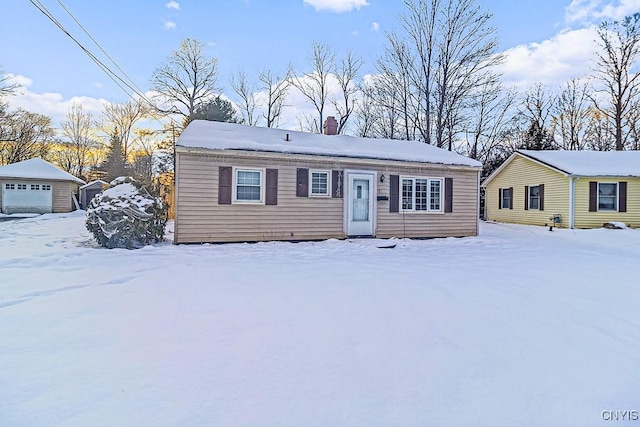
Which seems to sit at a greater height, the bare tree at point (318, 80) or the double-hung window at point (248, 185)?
the bare tree at point (318, 80)

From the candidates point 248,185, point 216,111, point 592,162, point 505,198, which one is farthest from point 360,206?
point 216,111

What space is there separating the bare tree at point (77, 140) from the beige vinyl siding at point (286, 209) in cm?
2999

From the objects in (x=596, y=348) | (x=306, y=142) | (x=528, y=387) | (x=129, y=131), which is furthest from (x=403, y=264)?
(x=129, y=131)

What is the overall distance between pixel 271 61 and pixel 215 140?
59.1 feet

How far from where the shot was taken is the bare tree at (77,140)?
31.4m

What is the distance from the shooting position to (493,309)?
384 centimetres

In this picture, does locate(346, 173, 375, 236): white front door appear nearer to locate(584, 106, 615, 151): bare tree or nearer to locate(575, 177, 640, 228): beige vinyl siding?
locate(575, 177, 640, 228): beige vinyl siding

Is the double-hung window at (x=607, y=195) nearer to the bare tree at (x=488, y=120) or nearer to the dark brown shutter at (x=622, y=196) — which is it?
the dark brown shutter at (x=622, y=196)

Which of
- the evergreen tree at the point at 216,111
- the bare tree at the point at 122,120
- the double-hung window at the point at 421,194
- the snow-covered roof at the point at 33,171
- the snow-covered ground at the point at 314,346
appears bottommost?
the snow-covered ground at the point at 314,346

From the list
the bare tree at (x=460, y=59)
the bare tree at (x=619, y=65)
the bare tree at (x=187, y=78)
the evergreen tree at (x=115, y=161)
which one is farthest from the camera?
the evergreen tree at (x=115, y=161)

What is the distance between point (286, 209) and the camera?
379 inches

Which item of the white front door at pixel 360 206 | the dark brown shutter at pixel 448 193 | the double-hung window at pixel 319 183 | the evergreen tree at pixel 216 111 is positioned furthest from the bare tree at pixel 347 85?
the double-hung window at pixel 319 183

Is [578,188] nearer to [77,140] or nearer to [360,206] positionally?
[360,206]

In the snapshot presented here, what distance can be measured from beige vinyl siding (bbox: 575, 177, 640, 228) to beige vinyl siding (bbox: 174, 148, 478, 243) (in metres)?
5.74
